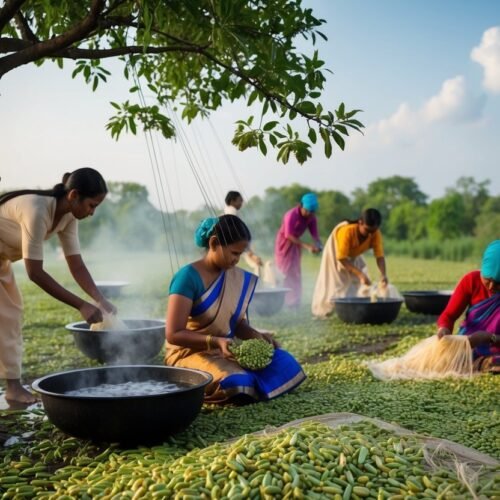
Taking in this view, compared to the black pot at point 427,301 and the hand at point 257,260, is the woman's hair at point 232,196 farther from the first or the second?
the black pot at point 427,301

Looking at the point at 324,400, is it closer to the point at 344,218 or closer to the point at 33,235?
the point at 33,235

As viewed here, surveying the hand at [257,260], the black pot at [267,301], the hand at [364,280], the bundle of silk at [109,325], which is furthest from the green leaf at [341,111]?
the hand at [257,260]

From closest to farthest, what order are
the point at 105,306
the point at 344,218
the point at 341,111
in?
the point at 341,111, the point at 105,306, the point at 344,218

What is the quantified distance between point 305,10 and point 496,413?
8.58 ft

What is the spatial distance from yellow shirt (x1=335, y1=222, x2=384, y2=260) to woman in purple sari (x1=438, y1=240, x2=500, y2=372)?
3279mm

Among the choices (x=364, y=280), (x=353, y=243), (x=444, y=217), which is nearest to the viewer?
(x=353, y=243)

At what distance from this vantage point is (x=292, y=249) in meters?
10.1

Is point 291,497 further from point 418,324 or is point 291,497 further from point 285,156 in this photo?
point 418,324

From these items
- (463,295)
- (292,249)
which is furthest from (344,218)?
(463,295)

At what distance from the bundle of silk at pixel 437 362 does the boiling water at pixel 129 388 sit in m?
2.05

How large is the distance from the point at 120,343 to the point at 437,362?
2.52 m

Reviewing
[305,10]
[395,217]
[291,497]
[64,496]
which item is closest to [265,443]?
[291,497]

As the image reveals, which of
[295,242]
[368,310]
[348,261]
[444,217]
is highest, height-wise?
[444,217]

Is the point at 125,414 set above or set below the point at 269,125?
below
